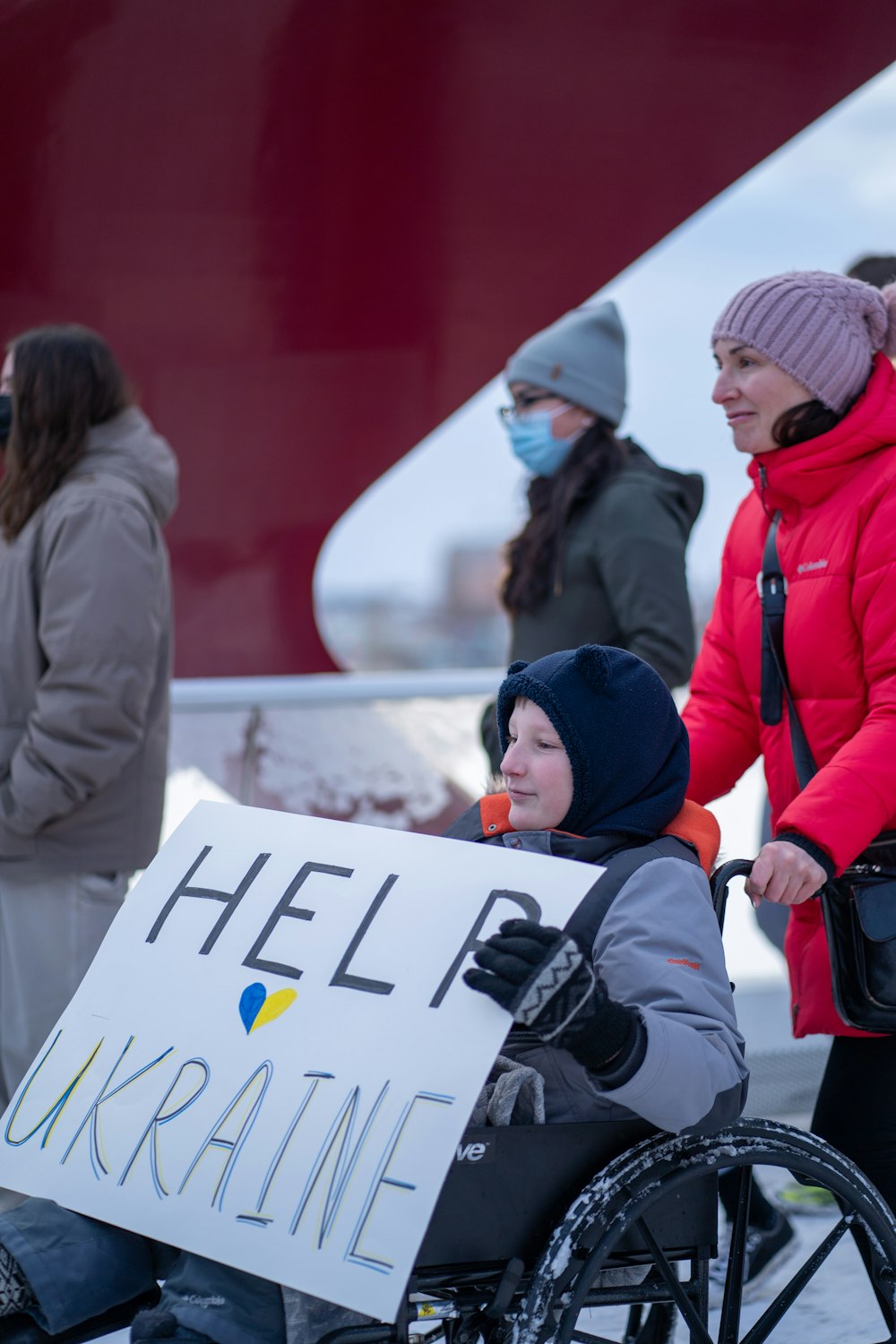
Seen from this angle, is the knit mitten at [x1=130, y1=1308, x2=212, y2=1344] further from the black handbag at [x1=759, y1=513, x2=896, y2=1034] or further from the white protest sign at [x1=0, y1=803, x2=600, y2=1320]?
the black handbag at [x1=759, y1=513, x2=896, y2=1034]

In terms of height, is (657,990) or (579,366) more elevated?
(579,366)

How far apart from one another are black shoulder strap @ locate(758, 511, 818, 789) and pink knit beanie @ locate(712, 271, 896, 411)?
10.5 inches

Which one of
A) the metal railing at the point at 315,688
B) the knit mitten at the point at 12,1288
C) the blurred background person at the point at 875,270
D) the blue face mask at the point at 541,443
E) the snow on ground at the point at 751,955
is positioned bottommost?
the snow on ground at the point at 751,955

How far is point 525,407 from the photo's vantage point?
10.5 ft

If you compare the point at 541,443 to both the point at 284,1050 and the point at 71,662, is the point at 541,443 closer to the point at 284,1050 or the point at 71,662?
the point at 71,662

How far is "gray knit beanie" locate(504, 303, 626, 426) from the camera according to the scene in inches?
124

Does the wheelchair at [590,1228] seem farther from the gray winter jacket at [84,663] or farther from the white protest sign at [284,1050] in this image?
the gray winter jacket at [84,663]

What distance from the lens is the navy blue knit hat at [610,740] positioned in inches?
76.0

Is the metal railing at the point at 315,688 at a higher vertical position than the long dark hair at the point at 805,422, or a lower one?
lower

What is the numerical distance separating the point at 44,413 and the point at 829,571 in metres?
1.59

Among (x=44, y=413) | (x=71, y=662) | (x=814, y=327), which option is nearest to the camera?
(x=814, y=327)

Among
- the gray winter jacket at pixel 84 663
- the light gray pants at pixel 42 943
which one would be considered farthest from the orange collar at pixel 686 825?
the light gray pants at pixel 42 943

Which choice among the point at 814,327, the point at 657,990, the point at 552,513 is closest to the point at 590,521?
the point at 552,513

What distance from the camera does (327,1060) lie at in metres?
1.70
